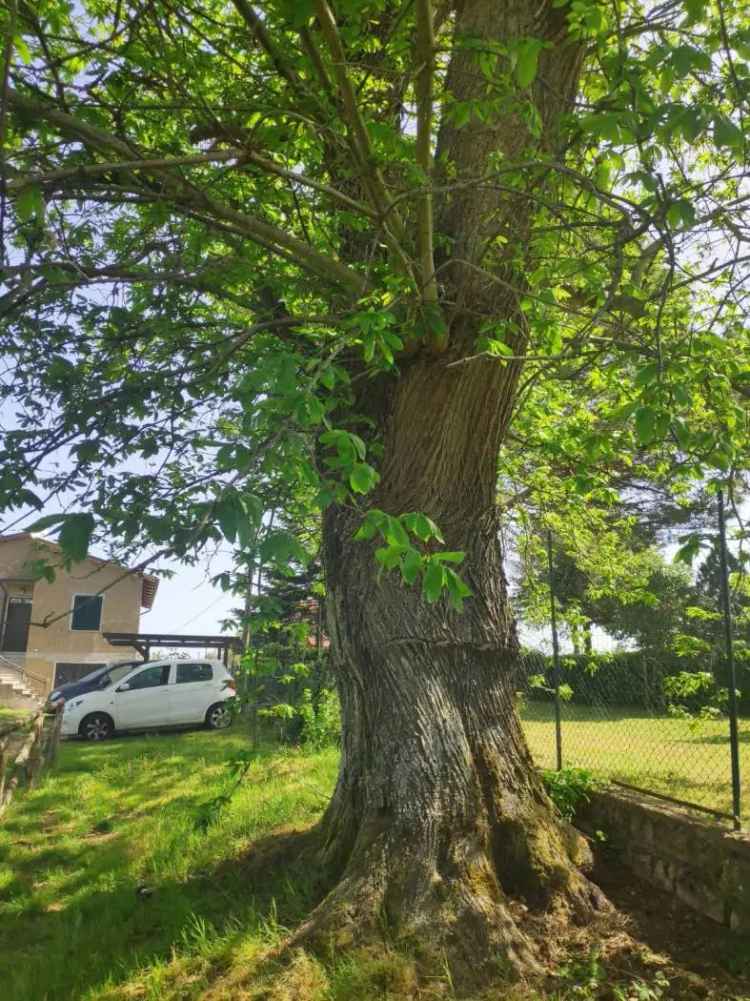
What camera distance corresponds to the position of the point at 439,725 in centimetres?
404

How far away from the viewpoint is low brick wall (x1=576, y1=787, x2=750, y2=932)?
3.71m

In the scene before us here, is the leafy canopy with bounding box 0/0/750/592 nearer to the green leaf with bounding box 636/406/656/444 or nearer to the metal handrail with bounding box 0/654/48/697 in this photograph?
the green leaf with bounding box 636/406/656/444

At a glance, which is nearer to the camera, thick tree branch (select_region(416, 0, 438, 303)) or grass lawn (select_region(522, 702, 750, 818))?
thick tree branch (select_region(416, 0, 438, 303))

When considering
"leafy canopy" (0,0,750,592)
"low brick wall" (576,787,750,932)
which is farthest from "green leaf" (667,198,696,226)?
"low brick wall" (576,787,750,932)

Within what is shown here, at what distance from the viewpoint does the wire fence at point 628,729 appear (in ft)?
22.6

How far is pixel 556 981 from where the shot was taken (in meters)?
3.19

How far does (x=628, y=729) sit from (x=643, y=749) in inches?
19.5

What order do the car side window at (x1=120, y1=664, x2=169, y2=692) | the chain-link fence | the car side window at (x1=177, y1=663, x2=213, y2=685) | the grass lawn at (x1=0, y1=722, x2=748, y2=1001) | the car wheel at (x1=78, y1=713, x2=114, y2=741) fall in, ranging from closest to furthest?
the grass lawn at (x1=0, y1=722, x2=748, y2=1001), the chain-link fence, the car wheel at (x1=78, y1=713, x2=114, y2=741), the car side window at (x1=120, y1=664, x2=169, y2=692), the car side window at (x1=177, y1=663, x2=213, y2=685)

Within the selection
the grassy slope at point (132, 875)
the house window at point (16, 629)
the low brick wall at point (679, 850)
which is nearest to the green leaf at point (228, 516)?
the grassy slope at point (132, 875)

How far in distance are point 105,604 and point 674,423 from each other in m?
25.4

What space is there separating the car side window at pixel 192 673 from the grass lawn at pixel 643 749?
27.3ft

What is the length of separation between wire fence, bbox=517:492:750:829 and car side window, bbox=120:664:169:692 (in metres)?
8.78

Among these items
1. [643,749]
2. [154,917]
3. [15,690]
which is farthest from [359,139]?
[15,690]

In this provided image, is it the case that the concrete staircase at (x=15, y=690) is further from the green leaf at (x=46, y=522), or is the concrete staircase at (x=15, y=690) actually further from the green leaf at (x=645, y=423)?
the green leaf at (x=645, y=423)
